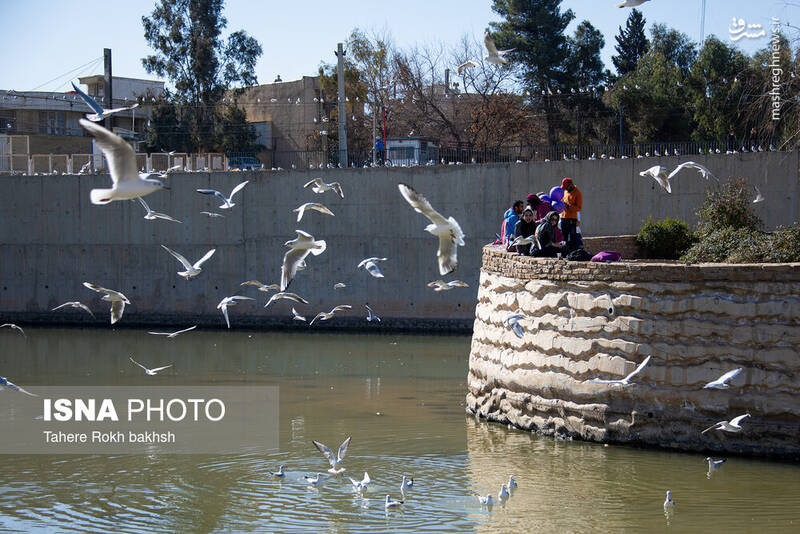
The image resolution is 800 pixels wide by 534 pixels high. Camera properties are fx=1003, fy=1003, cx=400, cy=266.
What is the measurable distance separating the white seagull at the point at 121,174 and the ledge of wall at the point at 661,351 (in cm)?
610

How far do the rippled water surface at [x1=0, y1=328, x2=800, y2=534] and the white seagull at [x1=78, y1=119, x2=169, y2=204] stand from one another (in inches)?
145

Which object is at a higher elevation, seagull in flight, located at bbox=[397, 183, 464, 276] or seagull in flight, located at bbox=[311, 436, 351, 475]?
seagull in flight, located at bbox=[397, 183, 464, 276]

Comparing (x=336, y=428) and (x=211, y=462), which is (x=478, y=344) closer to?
(x=336, y=428)

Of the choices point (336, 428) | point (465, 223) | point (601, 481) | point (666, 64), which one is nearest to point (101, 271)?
point (465, 223)

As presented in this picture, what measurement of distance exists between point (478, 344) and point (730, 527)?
578cm

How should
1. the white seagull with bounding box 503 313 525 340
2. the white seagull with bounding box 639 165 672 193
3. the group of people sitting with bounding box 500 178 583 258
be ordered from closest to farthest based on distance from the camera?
the white seagull with bounding box 639 165 672 193 < the white seagull with bounding box 503 313 525 340 < the group of people sitting with bounding box 500 178 583 258

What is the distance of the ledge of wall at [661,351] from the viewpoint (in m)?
12.0

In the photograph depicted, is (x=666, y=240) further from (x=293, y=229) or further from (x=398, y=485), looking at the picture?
(x=293, y=229)

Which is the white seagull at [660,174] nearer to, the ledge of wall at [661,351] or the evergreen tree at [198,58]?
the ledge of wall at [661,351]

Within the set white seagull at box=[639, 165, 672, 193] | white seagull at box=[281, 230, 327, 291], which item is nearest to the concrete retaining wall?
white seagull at box=[639, 165, 672, 193]

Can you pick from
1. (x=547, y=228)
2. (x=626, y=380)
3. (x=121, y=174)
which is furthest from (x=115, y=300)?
(x=626, y=380)

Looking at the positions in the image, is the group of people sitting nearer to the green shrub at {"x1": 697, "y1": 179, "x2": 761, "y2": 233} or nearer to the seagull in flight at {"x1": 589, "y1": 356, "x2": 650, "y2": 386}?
the seagull in flight at {"x1": 589, "y1": 356, "x2": 650, "y2": 386}

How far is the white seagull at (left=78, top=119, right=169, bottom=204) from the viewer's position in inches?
355

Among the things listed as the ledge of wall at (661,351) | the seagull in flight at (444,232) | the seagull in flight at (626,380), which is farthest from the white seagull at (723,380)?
the seagull in flight at (444,232)
